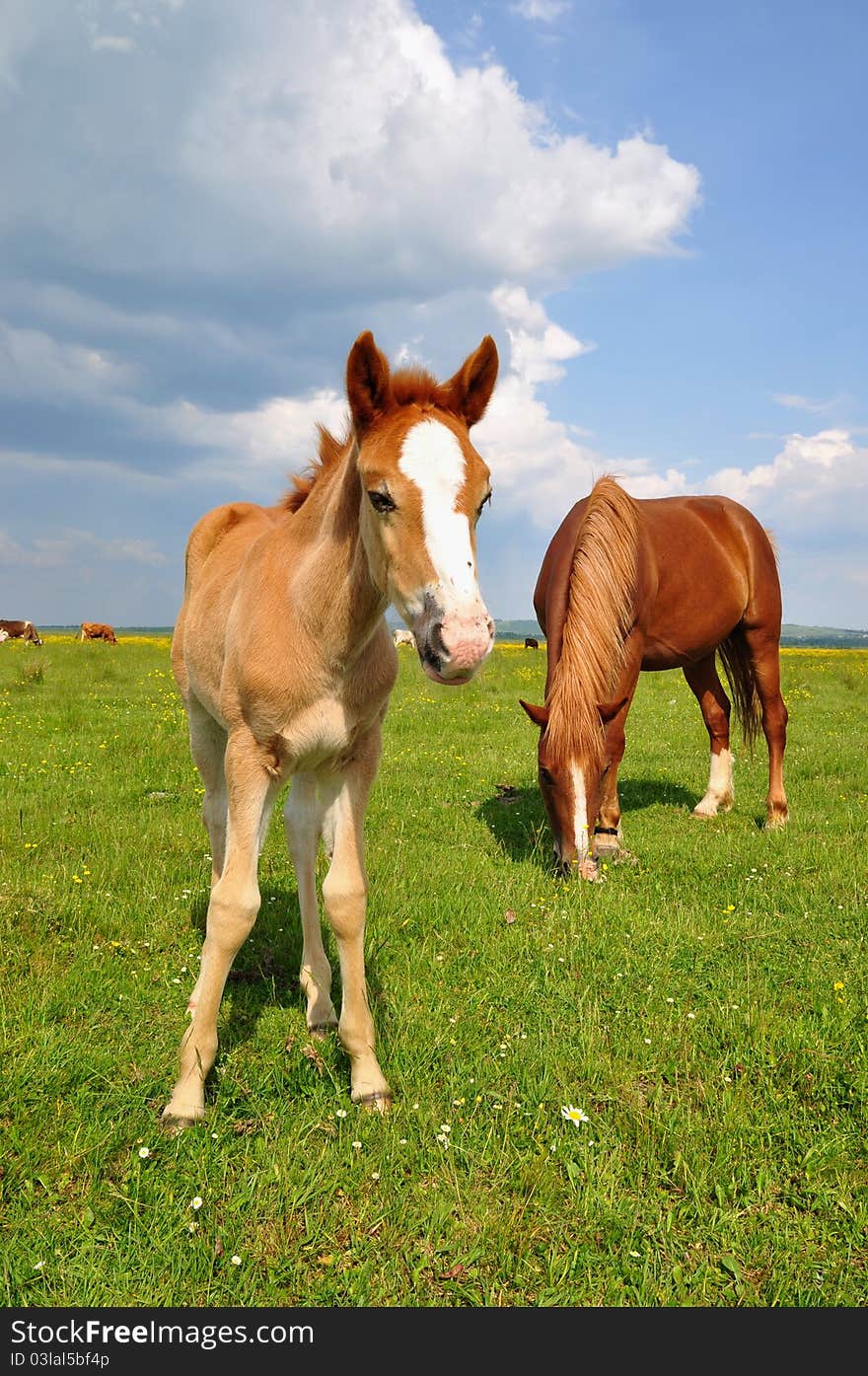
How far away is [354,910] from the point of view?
11.6 ft

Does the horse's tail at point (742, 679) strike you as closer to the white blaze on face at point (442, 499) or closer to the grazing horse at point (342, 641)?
the grazing horse at point (342, 641)

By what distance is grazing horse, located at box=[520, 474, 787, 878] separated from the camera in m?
6.03

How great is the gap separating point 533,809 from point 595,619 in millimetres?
2265

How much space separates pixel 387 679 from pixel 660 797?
6518mm

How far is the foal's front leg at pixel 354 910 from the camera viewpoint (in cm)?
340

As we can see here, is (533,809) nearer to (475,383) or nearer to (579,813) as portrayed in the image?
(579,813)

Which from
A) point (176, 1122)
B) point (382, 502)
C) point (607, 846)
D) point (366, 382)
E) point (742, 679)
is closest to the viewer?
point (382, 502)

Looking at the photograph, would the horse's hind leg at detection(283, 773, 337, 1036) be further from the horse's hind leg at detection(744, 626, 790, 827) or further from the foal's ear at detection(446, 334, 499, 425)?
the horse's hind leg at detection(744, 626, 790, 827)

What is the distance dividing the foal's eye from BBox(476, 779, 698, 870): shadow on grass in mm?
4001

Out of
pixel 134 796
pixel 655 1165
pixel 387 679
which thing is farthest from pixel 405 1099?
pixel 134 796

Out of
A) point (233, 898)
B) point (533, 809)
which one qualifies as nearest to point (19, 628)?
point (533, 809)

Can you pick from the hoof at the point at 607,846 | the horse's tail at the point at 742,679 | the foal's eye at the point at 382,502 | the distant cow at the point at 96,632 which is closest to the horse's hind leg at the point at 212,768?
the foal's eye at the point at 382,502

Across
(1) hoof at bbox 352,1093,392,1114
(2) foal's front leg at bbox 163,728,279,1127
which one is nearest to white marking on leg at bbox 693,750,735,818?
(1) hoof at bbox 352,1093,392,1114

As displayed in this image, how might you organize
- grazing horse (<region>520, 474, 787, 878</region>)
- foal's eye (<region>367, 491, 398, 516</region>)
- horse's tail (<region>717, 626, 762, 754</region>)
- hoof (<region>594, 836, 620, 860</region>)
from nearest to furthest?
foal's eye (<region>367, 491, 398, 516</region>)
grazing horse (<region>520, 474, 787, 878</region>)
hoof (<region>594, 836, 620, 860</region>)
horse's tail (<region>717, 626, 762, 754</region>)
